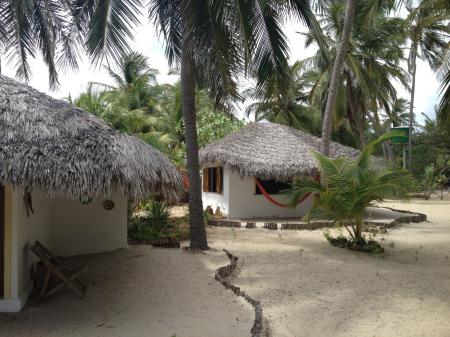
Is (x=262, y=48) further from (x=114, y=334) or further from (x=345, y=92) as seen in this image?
(x=345, y=92)

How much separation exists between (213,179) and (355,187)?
819cm

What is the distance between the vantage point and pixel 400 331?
5.07 m

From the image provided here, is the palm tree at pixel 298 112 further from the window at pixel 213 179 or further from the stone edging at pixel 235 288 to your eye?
the stone edging at pixel 235 288

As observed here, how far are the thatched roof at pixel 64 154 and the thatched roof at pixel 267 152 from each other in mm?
8043

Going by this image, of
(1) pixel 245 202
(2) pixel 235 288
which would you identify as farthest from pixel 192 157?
(1) pixel 245 202

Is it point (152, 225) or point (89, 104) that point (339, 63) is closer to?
point (152, 225)

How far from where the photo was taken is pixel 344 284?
7.00 metres

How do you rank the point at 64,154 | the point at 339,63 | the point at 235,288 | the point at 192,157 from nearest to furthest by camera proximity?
1. the point at 64,154
2. the point at 235,288
3. the point at 192,157
4. the point at 339,63

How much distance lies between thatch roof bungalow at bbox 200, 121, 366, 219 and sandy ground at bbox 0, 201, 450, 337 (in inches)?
175

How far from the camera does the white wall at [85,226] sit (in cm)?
831

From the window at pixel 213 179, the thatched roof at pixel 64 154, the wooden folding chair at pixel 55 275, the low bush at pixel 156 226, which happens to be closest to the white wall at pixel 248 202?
the window at pixel 213 179

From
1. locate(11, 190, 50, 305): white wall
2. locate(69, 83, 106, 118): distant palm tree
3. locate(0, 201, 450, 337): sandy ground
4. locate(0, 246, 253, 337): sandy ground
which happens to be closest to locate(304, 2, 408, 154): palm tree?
locate(69, 83, 106, 118): distant palm tree

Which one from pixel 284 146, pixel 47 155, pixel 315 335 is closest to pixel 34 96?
pixel 47 155

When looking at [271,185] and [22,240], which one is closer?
[22,240]
